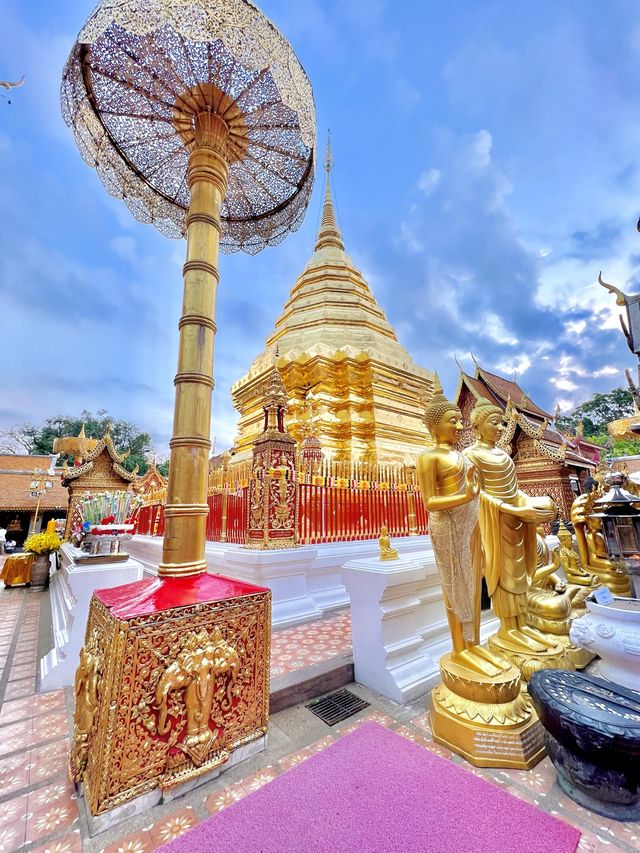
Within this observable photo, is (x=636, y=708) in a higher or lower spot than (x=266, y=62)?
lower

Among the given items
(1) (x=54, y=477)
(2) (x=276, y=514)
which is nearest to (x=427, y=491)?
(2) (x=276, y=514)

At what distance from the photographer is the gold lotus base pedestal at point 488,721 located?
188cm

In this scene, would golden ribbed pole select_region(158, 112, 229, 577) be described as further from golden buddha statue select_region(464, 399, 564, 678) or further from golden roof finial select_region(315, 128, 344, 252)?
golden roof finial select_region(315, 128, 344, 252)

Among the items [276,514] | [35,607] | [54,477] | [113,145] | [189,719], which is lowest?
[35,607]

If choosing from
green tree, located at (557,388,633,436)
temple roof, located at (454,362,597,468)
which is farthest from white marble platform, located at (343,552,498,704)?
green tree, located at (557,388,633,436)

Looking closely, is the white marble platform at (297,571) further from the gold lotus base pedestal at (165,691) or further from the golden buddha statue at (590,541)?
the golden buddha statue at (590,541)

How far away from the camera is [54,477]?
Result: 68.6 feet

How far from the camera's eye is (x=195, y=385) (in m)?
2.26

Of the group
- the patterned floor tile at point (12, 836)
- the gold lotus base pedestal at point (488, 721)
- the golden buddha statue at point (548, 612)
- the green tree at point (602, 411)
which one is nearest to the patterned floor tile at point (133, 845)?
the patterned floor tile at point (12, 836)

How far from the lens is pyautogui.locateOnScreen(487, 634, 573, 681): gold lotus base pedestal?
2.45 m

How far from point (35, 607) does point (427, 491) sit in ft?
25.9

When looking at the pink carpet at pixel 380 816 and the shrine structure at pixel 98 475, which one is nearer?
the pink carpet at pixel 380 816

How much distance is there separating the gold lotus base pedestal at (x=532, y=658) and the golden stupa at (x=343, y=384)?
5731mm

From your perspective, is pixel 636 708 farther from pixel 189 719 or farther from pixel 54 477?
pixel 54 477
